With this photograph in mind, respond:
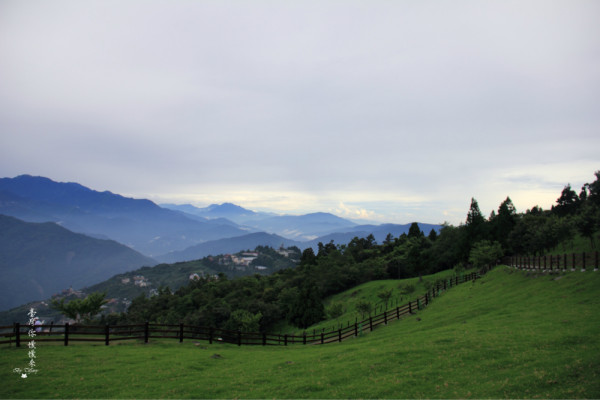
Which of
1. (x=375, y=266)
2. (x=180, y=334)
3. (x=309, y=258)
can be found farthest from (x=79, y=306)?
(x=309, y=258)

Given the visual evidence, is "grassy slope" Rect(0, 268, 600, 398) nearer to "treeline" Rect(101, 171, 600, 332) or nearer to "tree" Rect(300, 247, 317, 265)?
"treeline" Rect(101, 171, 600, 332)

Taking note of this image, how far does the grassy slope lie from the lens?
10548 mm

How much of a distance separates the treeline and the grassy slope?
147 ft

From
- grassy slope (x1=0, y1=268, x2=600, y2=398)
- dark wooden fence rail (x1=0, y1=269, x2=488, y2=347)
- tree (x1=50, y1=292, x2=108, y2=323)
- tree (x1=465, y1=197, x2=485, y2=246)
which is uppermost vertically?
tree (x1=465, y1=197, x2=485, y2=246)

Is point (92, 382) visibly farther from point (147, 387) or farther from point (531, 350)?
point (531, 350)

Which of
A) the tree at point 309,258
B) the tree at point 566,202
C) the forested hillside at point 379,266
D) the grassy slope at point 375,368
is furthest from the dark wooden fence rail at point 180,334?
the tree at point 309,258

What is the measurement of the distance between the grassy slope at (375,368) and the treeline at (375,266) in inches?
1763

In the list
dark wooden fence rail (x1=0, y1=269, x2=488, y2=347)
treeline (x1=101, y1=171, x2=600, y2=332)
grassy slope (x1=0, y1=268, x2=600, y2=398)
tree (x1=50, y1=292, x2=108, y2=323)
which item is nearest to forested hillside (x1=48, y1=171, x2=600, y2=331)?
treeline (x1=101, y1=171, x2=600, y2=332)

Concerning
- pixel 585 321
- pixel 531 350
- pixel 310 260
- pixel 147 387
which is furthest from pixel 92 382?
pixel 310 260

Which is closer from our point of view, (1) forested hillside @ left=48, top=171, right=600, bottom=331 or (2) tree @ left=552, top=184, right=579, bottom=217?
(1) forested hillside @ left=48, top=171, right=600, bottom=331

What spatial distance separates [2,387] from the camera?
1185 cm

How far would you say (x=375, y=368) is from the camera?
13.2 m

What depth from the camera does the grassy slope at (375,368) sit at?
415 inches

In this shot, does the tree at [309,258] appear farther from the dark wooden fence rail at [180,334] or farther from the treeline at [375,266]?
the dark wooden fence rail at [180,334]
